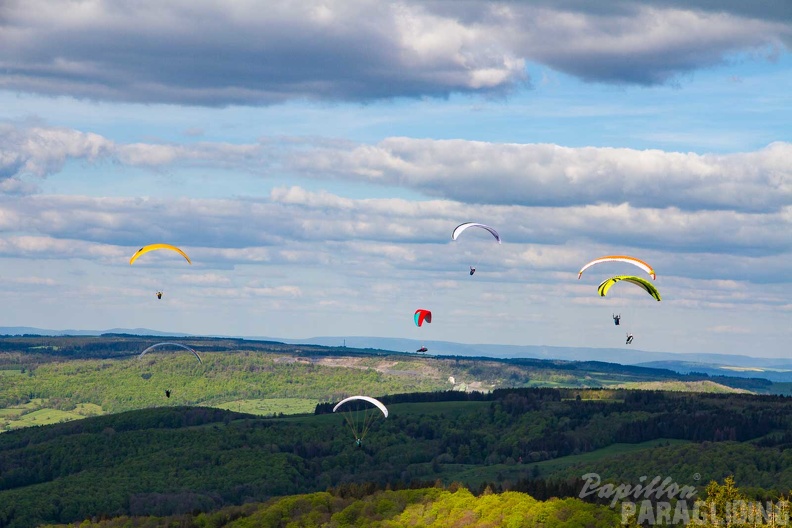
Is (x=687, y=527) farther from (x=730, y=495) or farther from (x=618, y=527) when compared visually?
(x=618, y=527)

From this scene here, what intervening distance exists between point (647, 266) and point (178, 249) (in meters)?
63.7

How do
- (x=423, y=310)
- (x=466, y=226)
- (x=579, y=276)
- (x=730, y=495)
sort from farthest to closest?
(x=423, y=310) < (x=466, y=226) < (x=730, y=495) < (x=579, y=276)

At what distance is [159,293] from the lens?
557 feet

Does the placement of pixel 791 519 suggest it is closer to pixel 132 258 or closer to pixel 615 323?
pixel 615 323

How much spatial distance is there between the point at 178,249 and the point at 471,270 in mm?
43725

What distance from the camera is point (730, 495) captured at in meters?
158

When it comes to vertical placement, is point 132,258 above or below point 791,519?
above

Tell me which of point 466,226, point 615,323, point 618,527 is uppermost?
point 466,226

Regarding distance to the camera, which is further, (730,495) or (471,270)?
(471,270)

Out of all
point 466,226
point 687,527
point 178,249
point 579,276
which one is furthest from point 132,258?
point 687,527

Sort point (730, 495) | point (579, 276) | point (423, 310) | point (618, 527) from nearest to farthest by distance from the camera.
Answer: point (579, 276) → point (730, 495) → point (423, 310) → point (618, 527)

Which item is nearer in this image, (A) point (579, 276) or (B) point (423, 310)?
(A) point (579, 276)

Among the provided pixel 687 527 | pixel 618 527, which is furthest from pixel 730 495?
pixel 618 527

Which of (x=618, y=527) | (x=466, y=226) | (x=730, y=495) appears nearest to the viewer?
(x=730, y=495)
